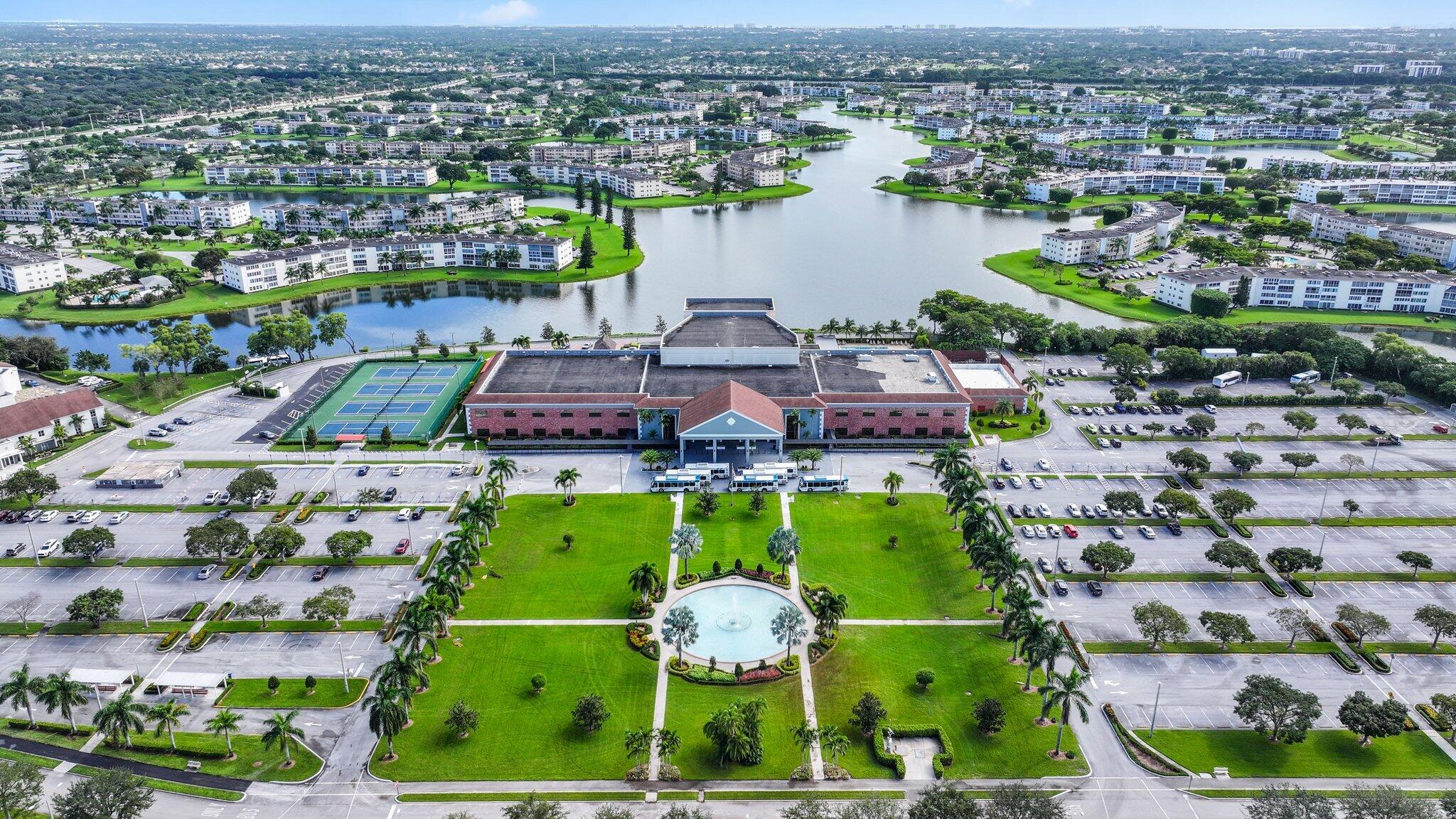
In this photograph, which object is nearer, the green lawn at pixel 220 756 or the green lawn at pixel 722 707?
the green lawn at pixel 220 756

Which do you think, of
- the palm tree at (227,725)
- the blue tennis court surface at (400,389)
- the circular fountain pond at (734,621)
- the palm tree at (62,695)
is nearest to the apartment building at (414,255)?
the blue tennis court surface at (400,389)

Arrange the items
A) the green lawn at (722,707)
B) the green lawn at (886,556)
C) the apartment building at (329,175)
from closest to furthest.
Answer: the green lawn at (722,707) → the green lawn at (886,556) → the apartment building at (329,175)

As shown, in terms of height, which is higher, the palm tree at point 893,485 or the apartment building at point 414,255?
the apartment building at point 414,255

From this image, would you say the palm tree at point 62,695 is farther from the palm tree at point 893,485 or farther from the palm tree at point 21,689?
the palm tree at point 893,485

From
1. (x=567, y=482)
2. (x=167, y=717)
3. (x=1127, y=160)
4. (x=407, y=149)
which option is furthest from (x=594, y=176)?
(x=167, y=717)

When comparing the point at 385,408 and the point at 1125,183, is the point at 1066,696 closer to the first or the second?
the point at 385,408

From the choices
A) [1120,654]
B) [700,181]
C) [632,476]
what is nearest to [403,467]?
[632,476]

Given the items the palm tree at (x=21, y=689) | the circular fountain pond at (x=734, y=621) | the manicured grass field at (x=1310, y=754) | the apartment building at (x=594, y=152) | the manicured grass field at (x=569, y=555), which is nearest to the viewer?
the manicured grass field at (x=1310, y=754)

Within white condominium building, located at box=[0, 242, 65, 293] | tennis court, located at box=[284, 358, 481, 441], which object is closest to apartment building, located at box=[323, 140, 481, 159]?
white condominium building, located at box=[0, 242, 65, 293]

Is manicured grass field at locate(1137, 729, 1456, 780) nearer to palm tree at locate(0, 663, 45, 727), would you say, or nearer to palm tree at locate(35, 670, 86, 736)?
palm tree at locate(35, 670, 86, 736)
